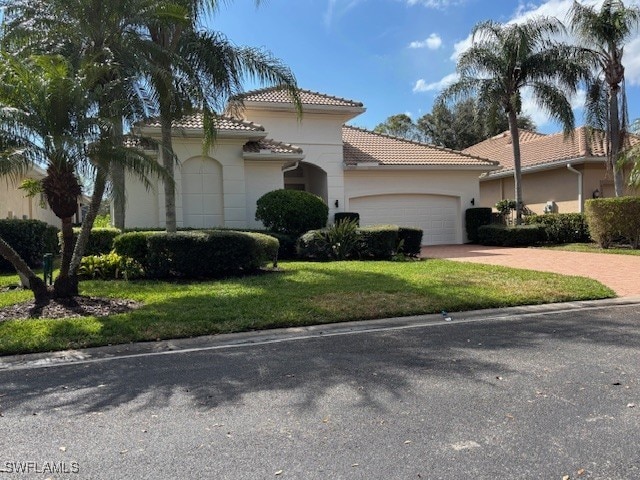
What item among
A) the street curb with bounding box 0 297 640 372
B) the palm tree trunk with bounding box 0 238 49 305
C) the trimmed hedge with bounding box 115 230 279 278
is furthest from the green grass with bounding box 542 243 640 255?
the palm tree trunk with bounding box 0 238 49 305

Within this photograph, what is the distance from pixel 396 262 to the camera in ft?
44.4

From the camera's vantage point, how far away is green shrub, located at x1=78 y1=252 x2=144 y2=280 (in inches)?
423

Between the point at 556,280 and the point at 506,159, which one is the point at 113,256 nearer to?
the point at 556,280

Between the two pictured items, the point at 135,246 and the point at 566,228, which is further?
the point at 566,228

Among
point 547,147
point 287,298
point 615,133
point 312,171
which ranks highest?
point 547,147

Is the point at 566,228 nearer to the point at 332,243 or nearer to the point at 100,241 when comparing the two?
the point at 332,243

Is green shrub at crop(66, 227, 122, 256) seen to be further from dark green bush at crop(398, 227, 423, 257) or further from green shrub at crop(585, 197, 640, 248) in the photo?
green shrub at crop(585, 197, 640, 248)

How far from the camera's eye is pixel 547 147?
25.2 meters

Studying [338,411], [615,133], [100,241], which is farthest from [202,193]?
[615,133]

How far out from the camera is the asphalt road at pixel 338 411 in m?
3.19

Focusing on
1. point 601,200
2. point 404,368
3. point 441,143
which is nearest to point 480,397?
point 404,368

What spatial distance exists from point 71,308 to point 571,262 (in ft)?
40.5

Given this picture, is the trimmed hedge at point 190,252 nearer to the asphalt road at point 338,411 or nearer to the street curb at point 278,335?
the street curb at point 278,335

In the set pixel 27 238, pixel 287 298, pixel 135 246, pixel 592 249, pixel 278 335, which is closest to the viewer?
pixel 278 335
